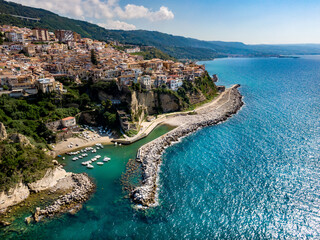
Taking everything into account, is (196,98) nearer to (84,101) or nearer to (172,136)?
(172,136)

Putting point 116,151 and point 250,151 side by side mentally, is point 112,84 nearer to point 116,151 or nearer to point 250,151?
point 116,151

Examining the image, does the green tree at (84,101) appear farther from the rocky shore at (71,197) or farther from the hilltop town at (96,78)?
the rocky shore at (71,197)

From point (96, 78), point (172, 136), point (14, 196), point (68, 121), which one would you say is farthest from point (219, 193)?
point (96, 78)

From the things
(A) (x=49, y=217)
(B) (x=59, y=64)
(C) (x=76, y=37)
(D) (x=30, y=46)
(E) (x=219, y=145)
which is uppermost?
(C) (x=76, y=37)

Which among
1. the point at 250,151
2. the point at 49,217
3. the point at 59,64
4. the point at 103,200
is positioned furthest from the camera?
the point at 59,64

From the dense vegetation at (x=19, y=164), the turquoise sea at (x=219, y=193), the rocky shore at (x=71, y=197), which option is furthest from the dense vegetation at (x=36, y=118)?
the turquoise sea at (x=219, y=193)

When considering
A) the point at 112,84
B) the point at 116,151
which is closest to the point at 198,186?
the point at 116,151

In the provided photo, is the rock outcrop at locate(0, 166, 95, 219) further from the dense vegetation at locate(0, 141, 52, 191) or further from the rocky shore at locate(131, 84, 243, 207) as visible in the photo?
the rocky shore at locate(131, 84, 243, 207)

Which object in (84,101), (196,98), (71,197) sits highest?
(84,101)
